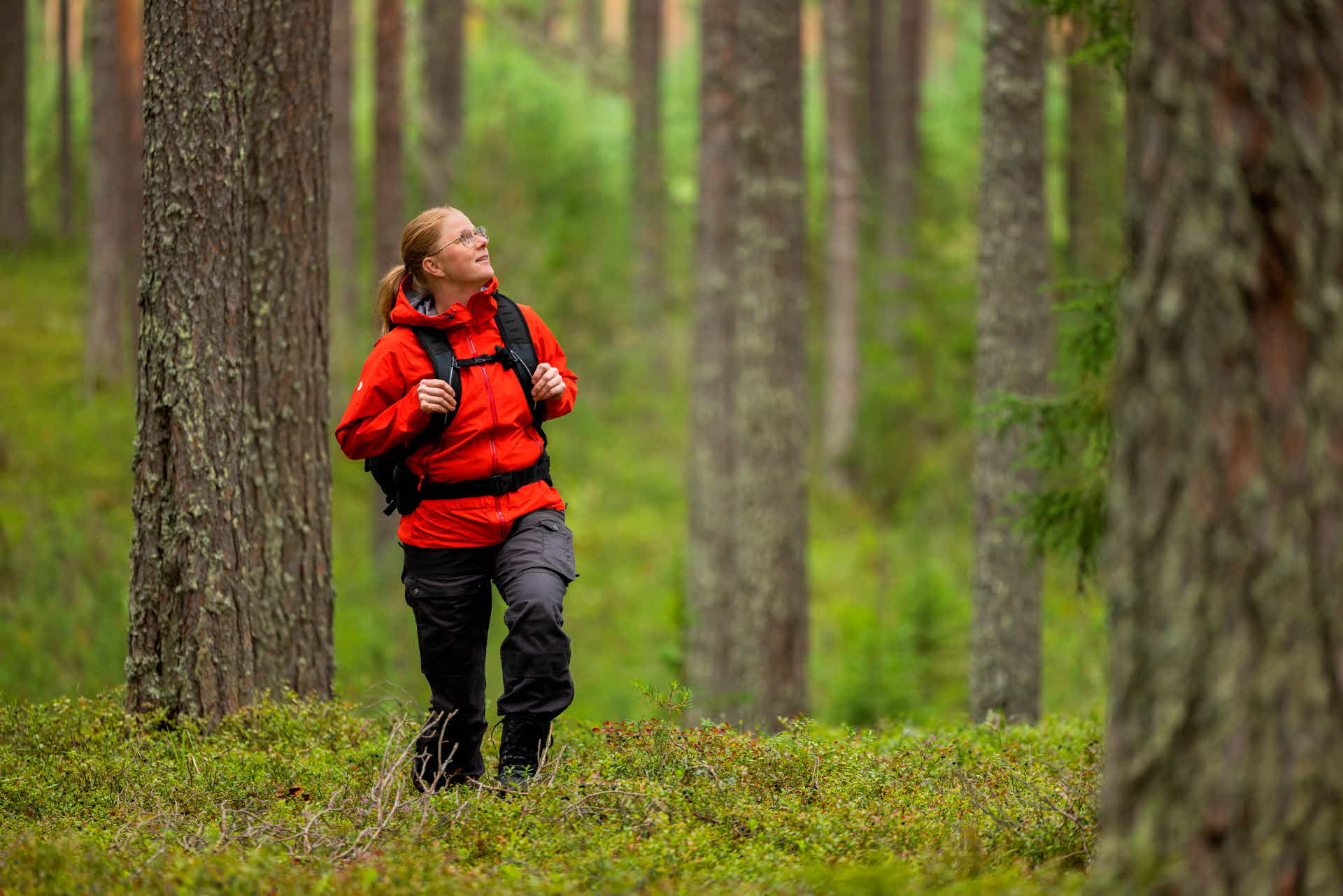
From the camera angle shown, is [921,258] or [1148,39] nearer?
[1148,39]

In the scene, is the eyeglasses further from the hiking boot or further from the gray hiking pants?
the hiking boot

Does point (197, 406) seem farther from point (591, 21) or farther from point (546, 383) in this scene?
point (591, 21)

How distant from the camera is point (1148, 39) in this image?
3002 mm

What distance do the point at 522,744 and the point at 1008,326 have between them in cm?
582

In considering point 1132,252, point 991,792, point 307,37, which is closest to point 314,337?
point 307,37

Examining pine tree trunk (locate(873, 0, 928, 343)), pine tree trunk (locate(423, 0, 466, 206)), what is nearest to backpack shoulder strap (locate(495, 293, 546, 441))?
pine tree trunk (locate(423, 0, 466, 206))

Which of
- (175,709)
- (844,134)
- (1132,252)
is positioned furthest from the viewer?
(844,134)

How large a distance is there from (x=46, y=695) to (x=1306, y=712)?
9.19 m

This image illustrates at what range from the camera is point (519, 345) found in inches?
194

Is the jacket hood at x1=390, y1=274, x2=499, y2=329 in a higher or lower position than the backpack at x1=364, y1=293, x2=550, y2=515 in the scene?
higher

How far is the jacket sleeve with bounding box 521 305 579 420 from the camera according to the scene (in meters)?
4.95

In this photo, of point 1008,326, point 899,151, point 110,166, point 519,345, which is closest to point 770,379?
point 1008,326

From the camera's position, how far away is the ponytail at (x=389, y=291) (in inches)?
197

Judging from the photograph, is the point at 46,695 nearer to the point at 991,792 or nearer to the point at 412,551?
the point at 412,551
